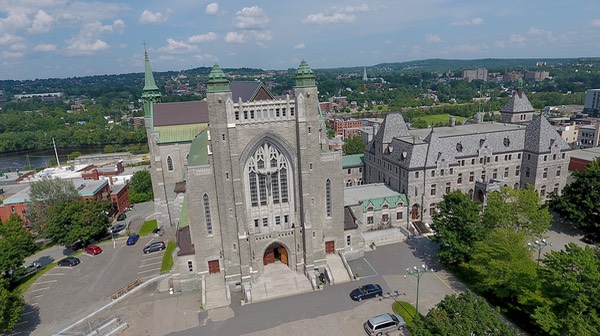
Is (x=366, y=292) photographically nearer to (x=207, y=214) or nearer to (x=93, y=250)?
(x=207, y=214)

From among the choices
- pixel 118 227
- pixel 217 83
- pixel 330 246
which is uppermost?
pixel 217 83

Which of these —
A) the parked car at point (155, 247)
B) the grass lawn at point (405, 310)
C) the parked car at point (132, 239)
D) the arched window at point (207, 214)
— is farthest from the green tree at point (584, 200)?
the parked car at point (132, 239)

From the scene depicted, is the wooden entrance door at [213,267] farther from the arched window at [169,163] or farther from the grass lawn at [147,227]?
the arched window at [169,163]

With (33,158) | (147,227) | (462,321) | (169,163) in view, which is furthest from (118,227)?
(33,158)

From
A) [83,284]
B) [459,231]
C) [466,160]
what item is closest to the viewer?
[459,231]

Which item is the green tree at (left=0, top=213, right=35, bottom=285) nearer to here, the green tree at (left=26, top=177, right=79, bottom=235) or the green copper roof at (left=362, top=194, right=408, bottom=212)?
the green tree at (left=26, top=177, right=79, bottom=235)
